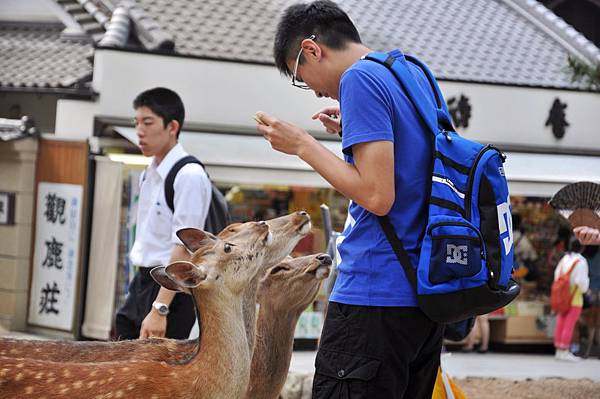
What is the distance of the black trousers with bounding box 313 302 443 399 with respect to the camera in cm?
323

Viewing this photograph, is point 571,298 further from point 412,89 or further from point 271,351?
point 412,89

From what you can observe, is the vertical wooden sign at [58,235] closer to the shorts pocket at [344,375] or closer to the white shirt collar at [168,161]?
the white shirt collar at [168,161]

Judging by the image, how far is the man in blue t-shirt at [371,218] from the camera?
317 centimetres

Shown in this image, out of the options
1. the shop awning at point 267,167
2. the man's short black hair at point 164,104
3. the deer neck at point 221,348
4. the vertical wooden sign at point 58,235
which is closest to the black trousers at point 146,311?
the man's short black hair at point 164,104

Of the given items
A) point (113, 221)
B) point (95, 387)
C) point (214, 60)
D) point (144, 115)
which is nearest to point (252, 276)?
point (95, 387)

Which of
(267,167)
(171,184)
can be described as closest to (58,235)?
(267,167)

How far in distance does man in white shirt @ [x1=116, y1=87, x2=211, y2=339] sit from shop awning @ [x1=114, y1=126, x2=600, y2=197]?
6455 millimetres

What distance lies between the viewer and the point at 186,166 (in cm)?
514

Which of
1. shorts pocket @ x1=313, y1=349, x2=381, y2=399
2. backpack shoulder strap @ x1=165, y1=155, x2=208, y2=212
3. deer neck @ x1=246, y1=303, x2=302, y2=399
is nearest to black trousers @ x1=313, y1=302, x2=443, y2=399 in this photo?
shorts pocket @ x1=313, y1=349, x2=381, y2=399

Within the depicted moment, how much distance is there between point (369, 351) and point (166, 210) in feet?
6.96

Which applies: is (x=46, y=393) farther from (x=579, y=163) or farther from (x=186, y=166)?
(x=579, y=163)

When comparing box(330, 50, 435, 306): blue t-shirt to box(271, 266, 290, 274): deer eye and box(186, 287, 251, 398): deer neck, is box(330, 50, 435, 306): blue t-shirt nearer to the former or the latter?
box(186, 287, 251, 398): deer neck

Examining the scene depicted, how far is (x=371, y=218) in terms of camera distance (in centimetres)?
331

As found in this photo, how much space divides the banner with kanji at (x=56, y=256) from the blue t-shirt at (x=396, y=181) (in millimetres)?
9548
